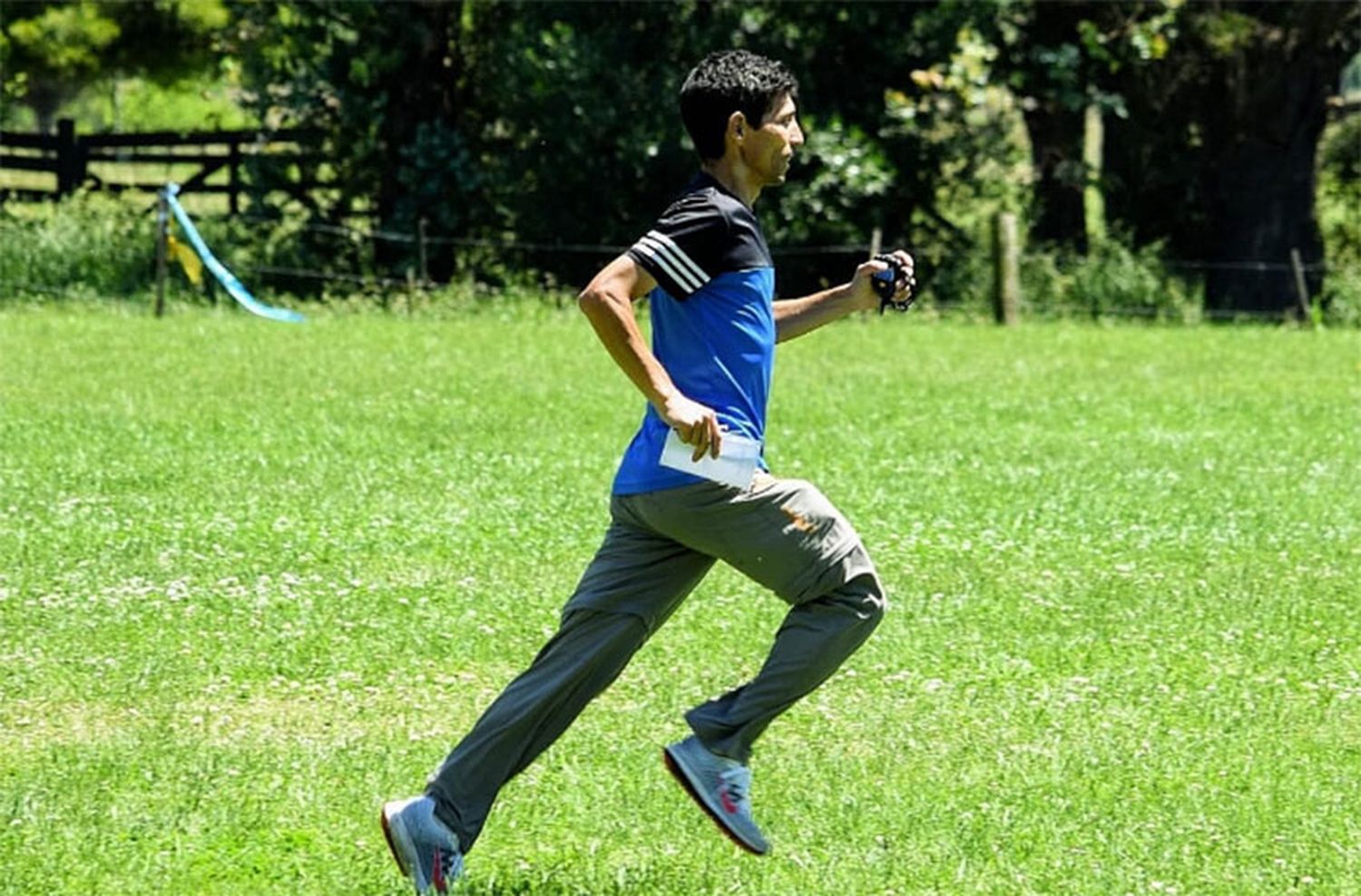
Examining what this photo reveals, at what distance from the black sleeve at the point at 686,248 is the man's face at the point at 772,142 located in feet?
0.61

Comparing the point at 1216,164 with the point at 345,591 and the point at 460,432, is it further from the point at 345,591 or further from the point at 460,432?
the point at 345,591

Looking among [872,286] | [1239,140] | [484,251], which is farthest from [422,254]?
[872,286]

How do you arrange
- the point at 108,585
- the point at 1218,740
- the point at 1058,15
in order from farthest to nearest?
the point at 1058,15
the point at 108,585
the point at 1218,740

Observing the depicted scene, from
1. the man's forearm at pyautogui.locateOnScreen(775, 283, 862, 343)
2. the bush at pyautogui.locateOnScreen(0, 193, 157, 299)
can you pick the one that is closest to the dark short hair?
the man's forearm at pyautogui.locateOnScreen(775, 283, 862, 343)

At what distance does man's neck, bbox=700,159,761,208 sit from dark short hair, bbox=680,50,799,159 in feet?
0.07

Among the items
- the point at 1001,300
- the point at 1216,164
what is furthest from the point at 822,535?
the point at 1216,164

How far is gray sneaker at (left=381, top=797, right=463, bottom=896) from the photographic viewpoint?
17.7ft

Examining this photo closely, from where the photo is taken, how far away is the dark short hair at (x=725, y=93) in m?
5.27

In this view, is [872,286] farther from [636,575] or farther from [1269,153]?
[1269,153]

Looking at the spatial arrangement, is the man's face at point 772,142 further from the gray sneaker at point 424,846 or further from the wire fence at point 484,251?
the wire fence at point 484,251

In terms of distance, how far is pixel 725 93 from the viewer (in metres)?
5.27

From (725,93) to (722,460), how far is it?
32.5 inches

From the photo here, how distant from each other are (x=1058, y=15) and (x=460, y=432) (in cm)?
1458

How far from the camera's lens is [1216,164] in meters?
28.1
